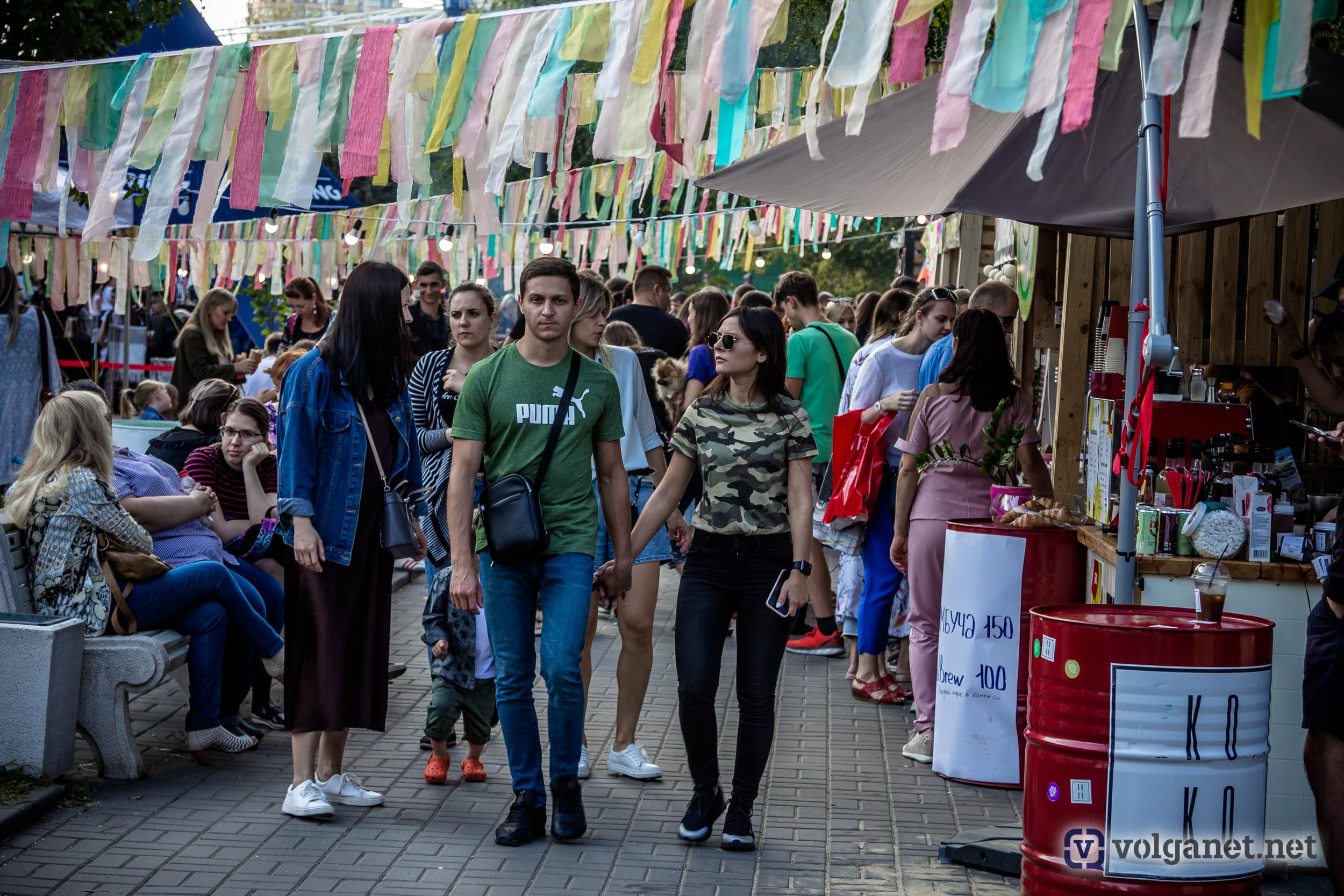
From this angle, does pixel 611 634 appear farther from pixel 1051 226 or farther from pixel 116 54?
pixel 116 54

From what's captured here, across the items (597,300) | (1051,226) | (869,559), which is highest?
(1051,226)

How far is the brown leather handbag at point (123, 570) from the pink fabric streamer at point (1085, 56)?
13.5 feet

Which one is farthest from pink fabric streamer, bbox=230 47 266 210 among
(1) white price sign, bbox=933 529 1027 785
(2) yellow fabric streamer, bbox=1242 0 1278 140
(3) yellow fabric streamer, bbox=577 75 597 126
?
(2) yellow fabric streamer, bbox=1242 0 1278 140

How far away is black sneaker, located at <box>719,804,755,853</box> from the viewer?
16.3 feet

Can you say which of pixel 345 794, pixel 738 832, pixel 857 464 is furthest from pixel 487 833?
pixel 857 464

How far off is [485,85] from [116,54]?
606 centimetres

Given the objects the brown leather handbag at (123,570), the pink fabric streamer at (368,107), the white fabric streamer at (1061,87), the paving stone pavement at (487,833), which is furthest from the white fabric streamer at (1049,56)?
the brown leather handbag at (123,570)

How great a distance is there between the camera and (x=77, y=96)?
5934mm

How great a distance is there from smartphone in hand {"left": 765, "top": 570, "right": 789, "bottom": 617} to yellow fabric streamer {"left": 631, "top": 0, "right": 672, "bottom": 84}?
1754 millimetres

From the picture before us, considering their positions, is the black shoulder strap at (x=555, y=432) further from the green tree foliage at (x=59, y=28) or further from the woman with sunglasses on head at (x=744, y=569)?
the green tree foliage at (x=59, y=28)

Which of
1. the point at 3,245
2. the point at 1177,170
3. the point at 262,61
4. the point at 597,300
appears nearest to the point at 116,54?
the point at 3,245

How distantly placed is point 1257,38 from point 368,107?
10.6ft

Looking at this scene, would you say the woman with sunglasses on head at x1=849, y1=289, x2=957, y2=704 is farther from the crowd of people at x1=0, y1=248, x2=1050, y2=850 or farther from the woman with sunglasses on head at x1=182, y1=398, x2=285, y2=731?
the woman with sunglasses on head at x1=182, y1=398, x2=285, y2=731

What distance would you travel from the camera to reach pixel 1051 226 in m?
6.11
